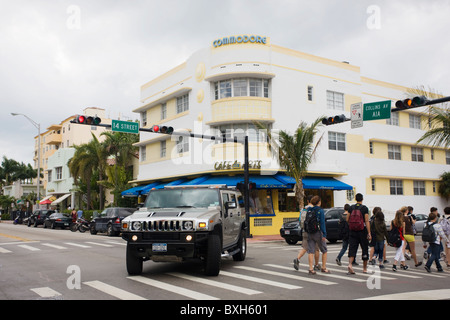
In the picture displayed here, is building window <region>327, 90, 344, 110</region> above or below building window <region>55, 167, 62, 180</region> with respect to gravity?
above

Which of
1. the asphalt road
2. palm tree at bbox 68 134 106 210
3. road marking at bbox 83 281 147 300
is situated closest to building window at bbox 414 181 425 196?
the asphalt road

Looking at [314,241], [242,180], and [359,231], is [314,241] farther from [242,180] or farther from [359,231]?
[242,180]

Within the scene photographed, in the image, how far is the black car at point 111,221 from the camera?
25.6 m

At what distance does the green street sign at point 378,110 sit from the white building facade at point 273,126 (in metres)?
10.4

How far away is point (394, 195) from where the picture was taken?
34500 millimetres

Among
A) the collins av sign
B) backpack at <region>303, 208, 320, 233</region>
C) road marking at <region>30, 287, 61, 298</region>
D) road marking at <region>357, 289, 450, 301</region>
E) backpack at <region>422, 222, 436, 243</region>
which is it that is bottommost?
road marking at <region>357, 289, 450, 301</region>

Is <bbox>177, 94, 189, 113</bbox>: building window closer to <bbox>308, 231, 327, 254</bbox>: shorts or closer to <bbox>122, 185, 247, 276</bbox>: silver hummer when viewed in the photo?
<bbox>122, 185, 247, 276</bbox>: silver hummer

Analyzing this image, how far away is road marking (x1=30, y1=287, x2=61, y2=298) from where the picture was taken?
7.74m

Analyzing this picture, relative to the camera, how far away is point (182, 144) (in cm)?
3117

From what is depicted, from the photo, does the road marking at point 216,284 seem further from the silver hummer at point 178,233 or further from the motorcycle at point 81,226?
the motorcycle at point 81,226

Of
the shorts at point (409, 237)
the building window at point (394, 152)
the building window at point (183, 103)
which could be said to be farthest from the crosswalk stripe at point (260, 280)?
the building window at point (394, 152)

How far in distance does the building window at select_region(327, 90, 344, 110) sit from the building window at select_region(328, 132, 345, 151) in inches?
77.9

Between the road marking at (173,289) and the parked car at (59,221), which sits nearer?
the road marking at (173,289)

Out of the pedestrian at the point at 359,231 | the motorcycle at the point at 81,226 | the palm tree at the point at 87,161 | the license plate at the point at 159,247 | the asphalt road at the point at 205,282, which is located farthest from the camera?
the palm tree at the point at 87,161
